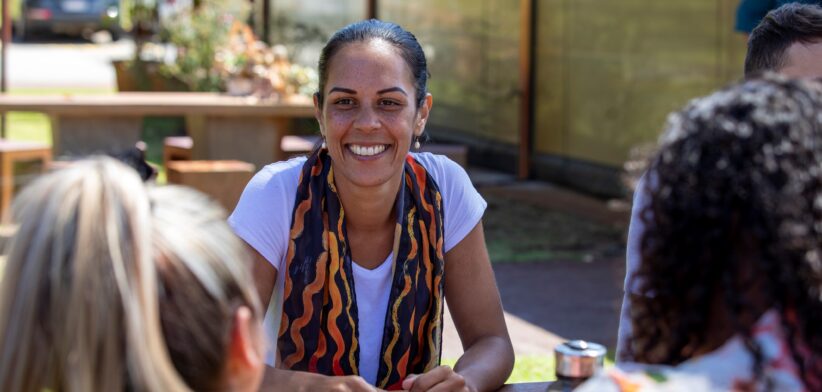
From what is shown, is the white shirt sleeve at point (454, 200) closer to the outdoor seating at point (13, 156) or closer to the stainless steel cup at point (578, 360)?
the stainless steel cup at point (578, 360)

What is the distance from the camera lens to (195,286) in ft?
4.44

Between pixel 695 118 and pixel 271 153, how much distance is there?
25.0 ft

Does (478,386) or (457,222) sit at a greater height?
→ (457,222)

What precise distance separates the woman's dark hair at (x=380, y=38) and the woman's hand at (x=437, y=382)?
30.8 inches

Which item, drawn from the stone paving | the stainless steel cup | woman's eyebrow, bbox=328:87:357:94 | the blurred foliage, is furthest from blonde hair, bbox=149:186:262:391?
the blurred foliage

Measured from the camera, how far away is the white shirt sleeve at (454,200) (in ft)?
9.55

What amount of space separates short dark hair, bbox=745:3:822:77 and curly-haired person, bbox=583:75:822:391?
4.02 ft

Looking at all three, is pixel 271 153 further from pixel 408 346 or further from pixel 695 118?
pixel 695 118

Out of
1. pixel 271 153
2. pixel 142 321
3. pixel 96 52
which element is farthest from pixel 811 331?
pixel 96 52

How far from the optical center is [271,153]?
9070 millimetres

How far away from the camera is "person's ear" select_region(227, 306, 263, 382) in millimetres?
1389

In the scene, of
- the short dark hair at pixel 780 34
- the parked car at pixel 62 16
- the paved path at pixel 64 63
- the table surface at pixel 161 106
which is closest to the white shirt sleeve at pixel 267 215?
the short dark hair at pixel 780 34

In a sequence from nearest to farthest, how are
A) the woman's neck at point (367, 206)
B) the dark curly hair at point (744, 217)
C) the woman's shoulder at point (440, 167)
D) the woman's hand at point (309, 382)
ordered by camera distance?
the dark curly hair at point (744, 217)
the woman's hand at point (309, 382)
the woman's neck at point (367, 206)
the woman's shoulder at point (440, 167)

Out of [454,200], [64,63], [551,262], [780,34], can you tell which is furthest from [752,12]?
[64,63]
